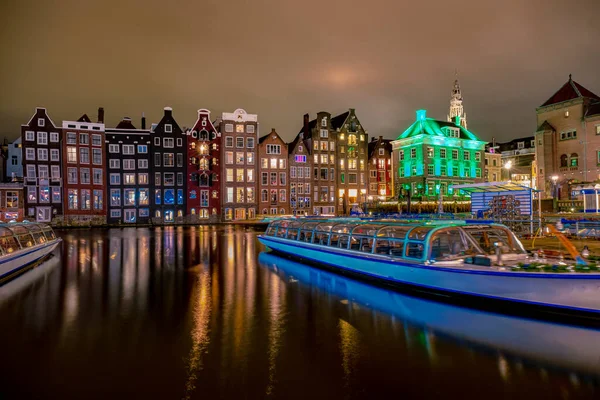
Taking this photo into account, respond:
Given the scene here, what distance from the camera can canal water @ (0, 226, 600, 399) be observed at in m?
6.48

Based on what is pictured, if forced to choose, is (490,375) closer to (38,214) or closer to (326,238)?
(326,238)

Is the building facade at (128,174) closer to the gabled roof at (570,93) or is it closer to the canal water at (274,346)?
the canal water at (274,346)

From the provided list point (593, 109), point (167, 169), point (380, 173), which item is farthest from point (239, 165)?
point (593, 109)

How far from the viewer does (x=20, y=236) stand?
19406mm

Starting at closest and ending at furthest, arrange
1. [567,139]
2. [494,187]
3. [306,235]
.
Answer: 1. [306,235]
2. [494,187]
3. [567,139]

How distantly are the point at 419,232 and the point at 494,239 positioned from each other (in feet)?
9.69

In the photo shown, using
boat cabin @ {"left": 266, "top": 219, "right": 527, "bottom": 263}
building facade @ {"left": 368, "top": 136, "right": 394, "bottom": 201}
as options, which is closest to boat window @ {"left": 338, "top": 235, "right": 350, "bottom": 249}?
boat cabin @ {"left": 266, "top": 219, "right": 527, "bottom": 263}

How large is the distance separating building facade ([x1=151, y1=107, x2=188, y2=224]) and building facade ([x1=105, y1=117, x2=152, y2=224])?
73 cm

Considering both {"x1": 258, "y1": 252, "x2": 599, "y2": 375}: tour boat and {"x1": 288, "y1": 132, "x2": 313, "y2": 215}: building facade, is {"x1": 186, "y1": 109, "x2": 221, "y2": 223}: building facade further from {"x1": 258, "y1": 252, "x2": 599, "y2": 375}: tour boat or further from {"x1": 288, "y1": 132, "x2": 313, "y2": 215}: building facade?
{"x1": 258, "y1": 252, "x2": 599, "y2": 375}: tour boat

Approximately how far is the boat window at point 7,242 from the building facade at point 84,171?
157 ft

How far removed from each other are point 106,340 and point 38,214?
2486 inches

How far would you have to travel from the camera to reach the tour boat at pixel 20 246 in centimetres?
1582

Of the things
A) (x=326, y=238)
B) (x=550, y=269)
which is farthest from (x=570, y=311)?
(x=326, y=238)

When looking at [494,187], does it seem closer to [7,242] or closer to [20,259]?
[20,259]
